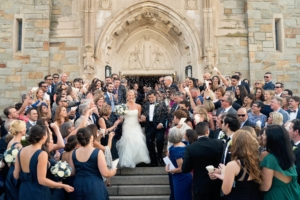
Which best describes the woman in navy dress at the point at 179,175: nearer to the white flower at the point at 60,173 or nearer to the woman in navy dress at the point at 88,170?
the woman in navy dress at the point at 88,170

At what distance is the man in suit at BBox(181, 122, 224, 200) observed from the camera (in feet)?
16.7

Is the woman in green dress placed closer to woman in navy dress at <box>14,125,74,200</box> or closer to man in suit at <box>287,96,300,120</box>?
woman in navy dress at <box>14,125,74,200</box>

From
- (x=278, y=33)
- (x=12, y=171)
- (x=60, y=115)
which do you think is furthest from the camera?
(x=278, y=33)

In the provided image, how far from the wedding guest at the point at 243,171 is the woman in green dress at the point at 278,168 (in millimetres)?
99

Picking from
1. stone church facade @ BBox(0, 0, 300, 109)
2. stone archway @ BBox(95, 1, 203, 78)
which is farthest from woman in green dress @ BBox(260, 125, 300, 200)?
stone archway @ BBox(95, 1, 203, 78)

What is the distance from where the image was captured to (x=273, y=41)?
14.5m

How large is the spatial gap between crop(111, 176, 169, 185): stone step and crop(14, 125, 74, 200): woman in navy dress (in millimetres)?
3020

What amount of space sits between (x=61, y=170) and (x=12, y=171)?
0.88 meters

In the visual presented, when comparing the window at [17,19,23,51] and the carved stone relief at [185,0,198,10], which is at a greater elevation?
the carved stone relief at [185,0,198,10]

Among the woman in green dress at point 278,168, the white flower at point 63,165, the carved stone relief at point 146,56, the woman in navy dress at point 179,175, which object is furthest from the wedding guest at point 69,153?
the carved stone relief at point 146,56

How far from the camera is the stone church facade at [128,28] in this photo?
1420 centimetres

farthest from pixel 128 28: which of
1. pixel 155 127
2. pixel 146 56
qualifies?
pixel 155 127

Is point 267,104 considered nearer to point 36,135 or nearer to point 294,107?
point 294,107

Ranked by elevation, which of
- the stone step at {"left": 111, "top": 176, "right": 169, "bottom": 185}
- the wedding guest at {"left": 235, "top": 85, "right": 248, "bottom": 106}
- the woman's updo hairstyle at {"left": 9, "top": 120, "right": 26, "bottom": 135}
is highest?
Result: the wedding guest at {"left": 235, "top": 85, "right": 248, "bottom": 106}
